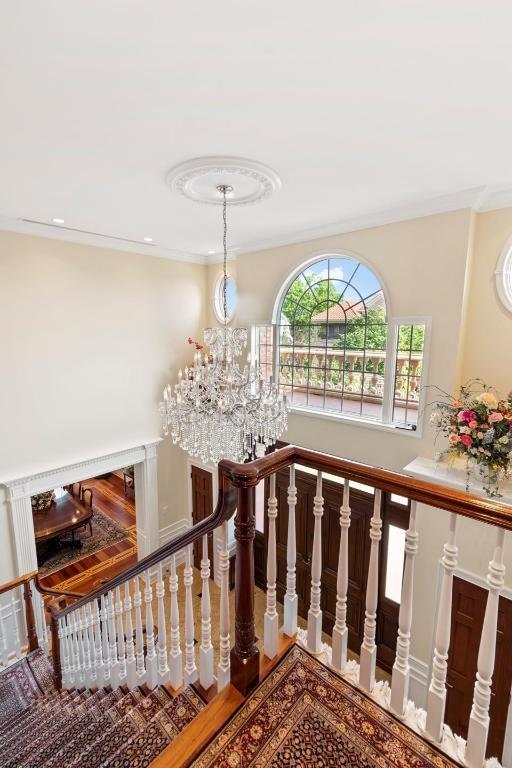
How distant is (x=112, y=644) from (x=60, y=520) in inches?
193

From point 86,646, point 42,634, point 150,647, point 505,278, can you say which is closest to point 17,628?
point 42,634

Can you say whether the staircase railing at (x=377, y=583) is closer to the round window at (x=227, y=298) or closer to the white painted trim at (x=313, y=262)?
the white painted trim at (x=313, y=262)

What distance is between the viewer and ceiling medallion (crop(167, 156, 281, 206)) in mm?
2553

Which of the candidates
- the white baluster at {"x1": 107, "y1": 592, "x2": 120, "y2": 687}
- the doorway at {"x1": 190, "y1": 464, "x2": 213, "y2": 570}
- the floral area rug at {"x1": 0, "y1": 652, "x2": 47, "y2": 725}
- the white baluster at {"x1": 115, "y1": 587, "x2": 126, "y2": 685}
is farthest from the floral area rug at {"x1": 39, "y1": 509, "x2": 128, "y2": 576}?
the white baluster at {"x1": 115, "y1": 587, "x2": 126, "y2": 685}

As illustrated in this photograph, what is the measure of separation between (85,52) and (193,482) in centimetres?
565

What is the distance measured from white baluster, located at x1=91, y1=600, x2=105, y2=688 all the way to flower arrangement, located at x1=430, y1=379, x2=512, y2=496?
9.73 feet

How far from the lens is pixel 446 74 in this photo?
1.72m

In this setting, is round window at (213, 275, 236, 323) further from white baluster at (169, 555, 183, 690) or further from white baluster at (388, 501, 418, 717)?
white baluster at (388, 501, 418, 717)

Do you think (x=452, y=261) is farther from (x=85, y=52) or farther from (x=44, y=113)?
(x=44, y=113)

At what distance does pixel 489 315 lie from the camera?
3230 millimetres

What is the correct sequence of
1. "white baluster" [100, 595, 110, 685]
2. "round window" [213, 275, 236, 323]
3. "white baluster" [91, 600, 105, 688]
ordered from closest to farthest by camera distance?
"white baluster" [100, 595, 110, 685], "white baluster" [91, 600, 105, 688], "round window" [213, 275, 236, 323]

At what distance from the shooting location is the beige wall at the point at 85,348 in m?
4.12

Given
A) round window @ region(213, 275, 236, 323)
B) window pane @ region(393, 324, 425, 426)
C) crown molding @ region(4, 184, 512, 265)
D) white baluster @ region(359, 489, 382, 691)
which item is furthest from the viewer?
round window @ region(213, 275, 236, 323)

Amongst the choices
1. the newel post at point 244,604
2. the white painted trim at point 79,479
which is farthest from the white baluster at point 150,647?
the white painted trim at point 79,479
